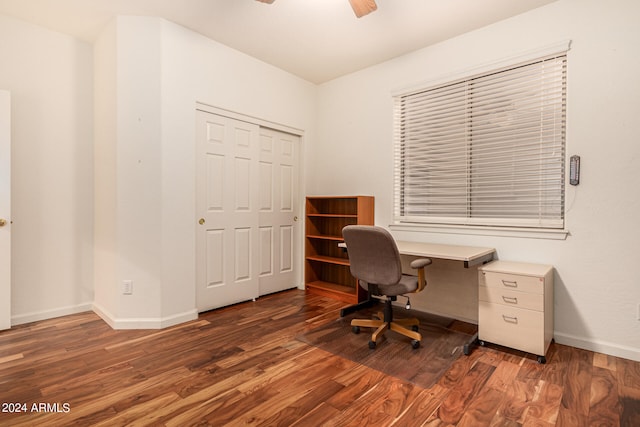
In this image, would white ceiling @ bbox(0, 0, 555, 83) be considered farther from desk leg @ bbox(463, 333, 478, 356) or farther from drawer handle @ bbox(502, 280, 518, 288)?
desk leg @ bbox(463, 333, 478, 356)

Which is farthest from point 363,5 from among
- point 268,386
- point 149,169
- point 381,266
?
point 268,386

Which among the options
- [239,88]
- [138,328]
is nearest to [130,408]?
[138,328]

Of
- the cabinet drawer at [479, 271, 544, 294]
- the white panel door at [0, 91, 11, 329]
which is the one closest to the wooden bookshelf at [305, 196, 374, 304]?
the cabinet drawer at [479, 271, 544, 294]

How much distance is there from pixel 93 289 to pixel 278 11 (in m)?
3.23

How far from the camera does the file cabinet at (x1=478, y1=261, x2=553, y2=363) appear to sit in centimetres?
231

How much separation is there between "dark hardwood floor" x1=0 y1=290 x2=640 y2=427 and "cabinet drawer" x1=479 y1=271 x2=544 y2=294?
503 mm

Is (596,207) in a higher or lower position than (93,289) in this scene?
higher

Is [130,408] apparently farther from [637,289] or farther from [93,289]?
[637,289]

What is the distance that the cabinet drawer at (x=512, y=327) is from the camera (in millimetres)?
2312

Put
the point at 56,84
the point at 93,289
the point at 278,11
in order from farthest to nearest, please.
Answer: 1. the point at 93,289
2. the point at 56,84
3. the point at 278,11

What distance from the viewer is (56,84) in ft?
10.3

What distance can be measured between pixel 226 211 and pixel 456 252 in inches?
90.0

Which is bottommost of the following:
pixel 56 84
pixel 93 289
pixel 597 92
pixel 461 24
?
pixel 93 289

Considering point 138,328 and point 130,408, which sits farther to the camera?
point 138,328
